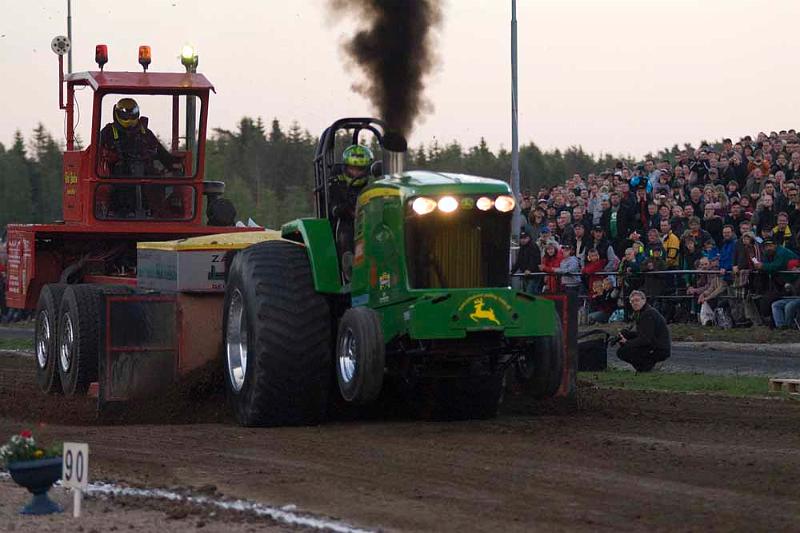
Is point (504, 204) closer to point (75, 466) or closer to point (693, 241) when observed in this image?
point (75, 466)

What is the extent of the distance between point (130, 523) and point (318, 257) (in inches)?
168

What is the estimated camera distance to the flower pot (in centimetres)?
823

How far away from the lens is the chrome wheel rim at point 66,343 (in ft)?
50.5

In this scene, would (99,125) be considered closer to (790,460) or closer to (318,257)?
(318,257)

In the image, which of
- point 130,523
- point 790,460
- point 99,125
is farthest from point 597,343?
point 130,523

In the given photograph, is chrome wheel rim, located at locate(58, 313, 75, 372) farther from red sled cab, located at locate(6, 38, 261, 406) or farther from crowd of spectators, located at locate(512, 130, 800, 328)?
crowd of spectators, located at locate(512, 130, 800, 328)

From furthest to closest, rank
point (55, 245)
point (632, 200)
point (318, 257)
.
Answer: point (632, 200), point (55, 245), point (318, 257)

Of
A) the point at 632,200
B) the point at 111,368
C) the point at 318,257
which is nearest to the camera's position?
the point at 318,257

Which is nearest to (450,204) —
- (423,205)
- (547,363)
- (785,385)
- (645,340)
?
(423,205)

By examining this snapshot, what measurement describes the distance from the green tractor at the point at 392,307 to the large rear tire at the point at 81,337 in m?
3.35

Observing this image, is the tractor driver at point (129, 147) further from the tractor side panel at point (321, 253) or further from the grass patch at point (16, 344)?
the grass patch at point (16, 344)

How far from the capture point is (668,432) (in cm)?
1109

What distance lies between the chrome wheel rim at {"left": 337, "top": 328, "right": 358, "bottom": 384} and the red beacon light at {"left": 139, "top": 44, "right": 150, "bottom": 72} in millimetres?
8100

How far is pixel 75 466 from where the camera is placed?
8.01 m
